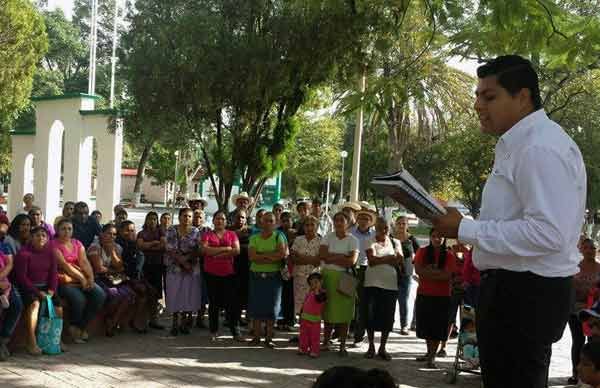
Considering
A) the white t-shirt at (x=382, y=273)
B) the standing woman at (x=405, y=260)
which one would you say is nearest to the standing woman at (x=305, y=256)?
the white t-shirt at (x=382, y=273)

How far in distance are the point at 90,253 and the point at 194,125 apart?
Answer: 370 centimetres

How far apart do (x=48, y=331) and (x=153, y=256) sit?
225 cm

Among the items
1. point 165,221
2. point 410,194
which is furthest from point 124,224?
point 410,194

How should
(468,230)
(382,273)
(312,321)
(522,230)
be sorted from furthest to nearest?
(382,273) → (312,321) → (468,230) → (522,230)

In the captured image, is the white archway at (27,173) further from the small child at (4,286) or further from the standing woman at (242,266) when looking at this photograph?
the small child at (4,286)

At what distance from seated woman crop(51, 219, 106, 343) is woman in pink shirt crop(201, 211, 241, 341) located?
1.48m

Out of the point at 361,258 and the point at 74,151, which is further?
the point at 74,151

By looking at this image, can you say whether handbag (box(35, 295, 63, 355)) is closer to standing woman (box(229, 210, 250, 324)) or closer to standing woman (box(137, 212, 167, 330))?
standing woman (box(137, 212, 167, 330))

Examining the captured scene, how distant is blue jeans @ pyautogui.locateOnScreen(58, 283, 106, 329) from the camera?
26.8 feet

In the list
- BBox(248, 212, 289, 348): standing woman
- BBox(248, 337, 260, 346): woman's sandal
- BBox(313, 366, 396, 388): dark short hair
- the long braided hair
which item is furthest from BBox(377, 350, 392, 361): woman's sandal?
BBox(313, 366, 396, 388): dark short hair

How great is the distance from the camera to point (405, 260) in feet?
31.6

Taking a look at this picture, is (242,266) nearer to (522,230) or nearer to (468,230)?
(468,230)

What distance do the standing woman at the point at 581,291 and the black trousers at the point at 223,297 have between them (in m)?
4.40

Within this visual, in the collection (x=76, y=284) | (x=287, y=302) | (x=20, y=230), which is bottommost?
(x=287, y=302)
